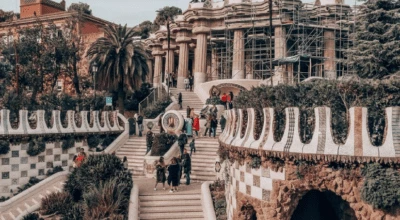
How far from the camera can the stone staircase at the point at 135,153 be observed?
2542 cm

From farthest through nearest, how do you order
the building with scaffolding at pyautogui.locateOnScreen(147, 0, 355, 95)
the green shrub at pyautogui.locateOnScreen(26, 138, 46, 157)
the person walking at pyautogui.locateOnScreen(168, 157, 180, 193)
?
the building with scaffolding at pyautogui.locateOnScreen(147, 0, 355, 95), the green shrub at pyautogui.locateOnScreen(26, 138, 46, 157), the person walking at pyautogui.locateOnScreen(168, 157, 180, 193)

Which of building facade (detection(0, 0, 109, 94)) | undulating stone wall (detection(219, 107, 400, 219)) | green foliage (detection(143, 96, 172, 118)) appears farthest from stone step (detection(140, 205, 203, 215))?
building facade (detection(0, 0, 109, 94))

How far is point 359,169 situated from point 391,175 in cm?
85

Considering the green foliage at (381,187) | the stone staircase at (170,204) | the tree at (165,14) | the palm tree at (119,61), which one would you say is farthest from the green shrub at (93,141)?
the tree at (165,14)

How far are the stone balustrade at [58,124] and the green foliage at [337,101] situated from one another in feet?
45.2

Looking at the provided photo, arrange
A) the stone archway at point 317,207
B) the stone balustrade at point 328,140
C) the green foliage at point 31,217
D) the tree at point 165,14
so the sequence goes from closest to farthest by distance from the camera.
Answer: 1. the stone balustrade at point 328,140
2. the stone archway at point 317,207
3. the green foliage at point 31,217
4. the tree at point 165,14

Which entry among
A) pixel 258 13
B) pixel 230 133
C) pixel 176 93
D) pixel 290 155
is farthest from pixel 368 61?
pixel 176 93

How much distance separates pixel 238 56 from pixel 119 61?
10058mm

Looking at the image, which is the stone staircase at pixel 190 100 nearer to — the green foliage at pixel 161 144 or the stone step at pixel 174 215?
the green foliage at pixel 161 144

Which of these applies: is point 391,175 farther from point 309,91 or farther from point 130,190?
point 130,190

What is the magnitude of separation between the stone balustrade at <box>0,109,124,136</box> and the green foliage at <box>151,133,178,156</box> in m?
5.36

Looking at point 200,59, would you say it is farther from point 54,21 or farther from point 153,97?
point 54,21

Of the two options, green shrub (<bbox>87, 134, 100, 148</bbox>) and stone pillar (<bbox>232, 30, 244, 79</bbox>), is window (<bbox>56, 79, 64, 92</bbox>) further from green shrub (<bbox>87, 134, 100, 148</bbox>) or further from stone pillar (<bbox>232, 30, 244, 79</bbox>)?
green shrub (<bbox>87, 134, 100, 148</bbox>)

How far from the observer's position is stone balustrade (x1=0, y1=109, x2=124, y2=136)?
24812 mm
